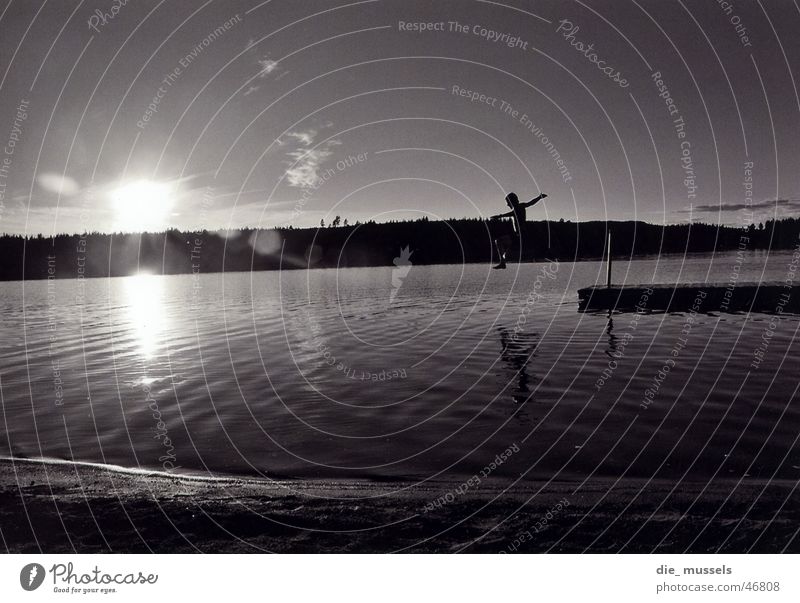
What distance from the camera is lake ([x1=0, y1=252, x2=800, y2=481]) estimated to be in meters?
11.4

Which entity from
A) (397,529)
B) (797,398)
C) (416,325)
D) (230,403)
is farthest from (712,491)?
(416,325)

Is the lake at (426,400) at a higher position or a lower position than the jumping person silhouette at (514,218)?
lower

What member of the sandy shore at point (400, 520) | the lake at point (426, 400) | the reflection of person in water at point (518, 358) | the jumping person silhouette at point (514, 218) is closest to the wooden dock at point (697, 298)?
the lake at point (426, 400)

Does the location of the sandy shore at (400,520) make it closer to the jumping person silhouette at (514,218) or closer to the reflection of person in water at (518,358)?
the jumping person silhouette at (514,218)

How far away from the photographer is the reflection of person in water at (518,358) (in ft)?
55.7

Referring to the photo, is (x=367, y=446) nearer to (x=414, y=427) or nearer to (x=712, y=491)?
(x=414, y=427)

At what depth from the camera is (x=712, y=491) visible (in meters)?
8.60

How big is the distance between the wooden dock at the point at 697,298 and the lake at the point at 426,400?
3256 millimetres

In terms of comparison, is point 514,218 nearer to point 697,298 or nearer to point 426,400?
point 426,400

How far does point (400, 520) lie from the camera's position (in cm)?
764

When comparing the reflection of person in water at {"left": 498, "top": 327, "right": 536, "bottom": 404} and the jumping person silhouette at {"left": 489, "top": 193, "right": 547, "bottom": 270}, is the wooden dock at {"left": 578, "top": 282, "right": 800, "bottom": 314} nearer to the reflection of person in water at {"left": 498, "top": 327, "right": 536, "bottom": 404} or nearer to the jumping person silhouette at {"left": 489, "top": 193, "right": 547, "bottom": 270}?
the reflection of person in water at {"left": 498, "top": 327, "right": 536, "bottom": 404}

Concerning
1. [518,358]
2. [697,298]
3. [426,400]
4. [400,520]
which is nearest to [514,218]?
[400,520]

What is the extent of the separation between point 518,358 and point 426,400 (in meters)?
7.37

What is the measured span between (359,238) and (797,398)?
156851 millimetres
